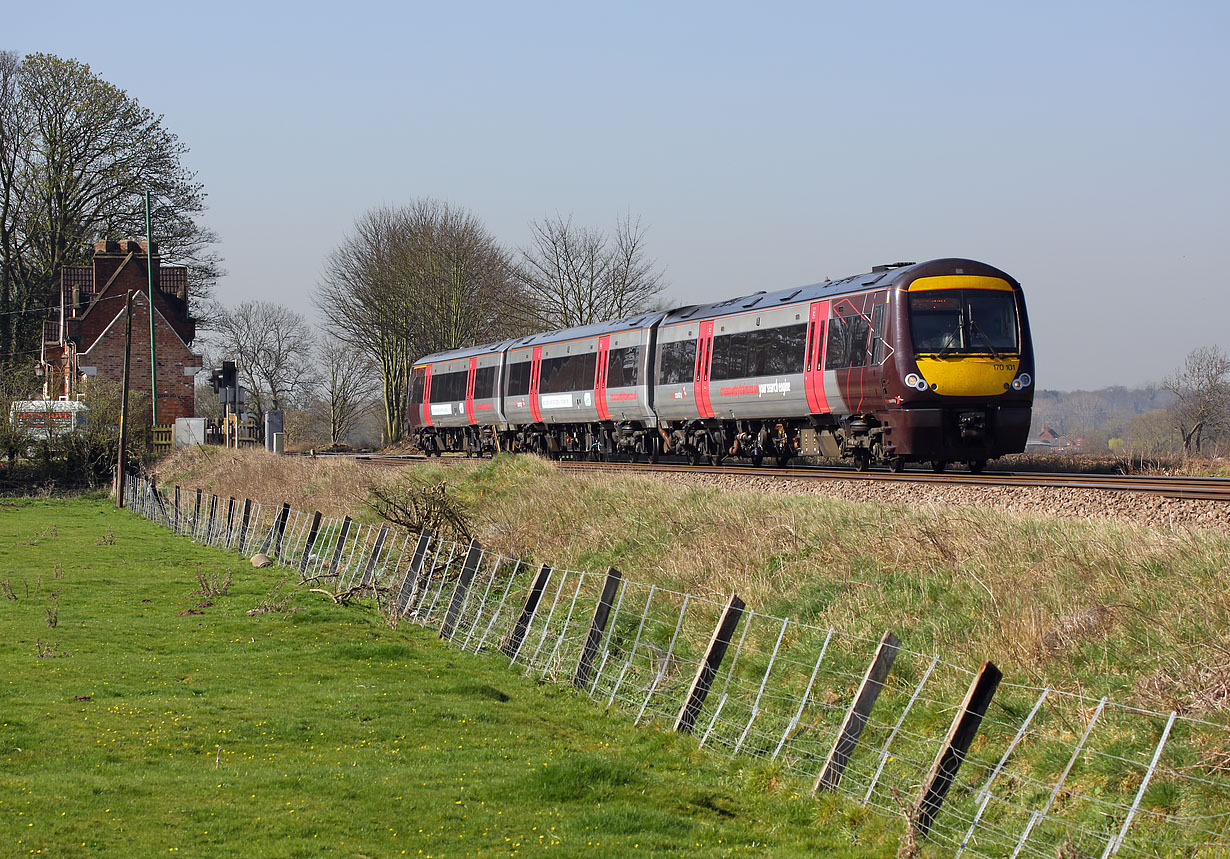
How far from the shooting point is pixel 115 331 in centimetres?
5588

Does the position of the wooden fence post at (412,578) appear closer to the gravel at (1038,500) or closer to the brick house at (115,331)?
the gravel at (1038,500)

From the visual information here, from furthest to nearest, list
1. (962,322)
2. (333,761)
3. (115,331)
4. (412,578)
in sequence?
(115,331)
(962,322)
(412,578)
(333,761)

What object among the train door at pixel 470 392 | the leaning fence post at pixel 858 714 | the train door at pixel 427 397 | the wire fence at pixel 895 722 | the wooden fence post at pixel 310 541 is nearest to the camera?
the wire fence at pixel 895 722

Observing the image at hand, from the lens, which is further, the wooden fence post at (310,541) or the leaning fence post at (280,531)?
the leaning fence post at (280,531)

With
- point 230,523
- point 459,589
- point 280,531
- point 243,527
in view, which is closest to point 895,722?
point 459,589

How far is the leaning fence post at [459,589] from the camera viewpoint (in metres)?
14.7

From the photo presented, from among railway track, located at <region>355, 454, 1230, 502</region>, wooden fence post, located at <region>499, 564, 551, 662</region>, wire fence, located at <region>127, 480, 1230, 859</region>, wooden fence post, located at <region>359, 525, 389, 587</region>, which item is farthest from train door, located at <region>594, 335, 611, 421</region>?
wooden fence post, located at <region>499, 564, 551, 662</region>

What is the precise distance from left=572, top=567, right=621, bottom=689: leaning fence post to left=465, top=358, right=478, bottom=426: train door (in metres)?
29.3

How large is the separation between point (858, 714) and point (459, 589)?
26.9ft

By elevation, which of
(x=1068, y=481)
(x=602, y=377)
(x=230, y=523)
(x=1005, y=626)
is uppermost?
(x=602, y=377)

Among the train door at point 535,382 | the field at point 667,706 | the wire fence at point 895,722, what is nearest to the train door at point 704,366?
the train door at point 535,382

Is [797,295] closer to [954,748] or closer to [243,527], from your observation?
[243,527]

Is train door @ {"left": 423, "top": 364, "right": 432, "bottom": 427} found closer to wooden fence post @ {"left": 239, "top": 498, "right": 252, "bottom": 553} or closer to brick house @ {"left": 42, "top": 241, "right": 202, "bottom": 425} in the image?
brick house @ {"left": 42, "top": 241, "right": 202, "bottom": 425}

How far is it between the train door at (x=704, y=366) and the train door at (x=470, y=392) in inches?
581
